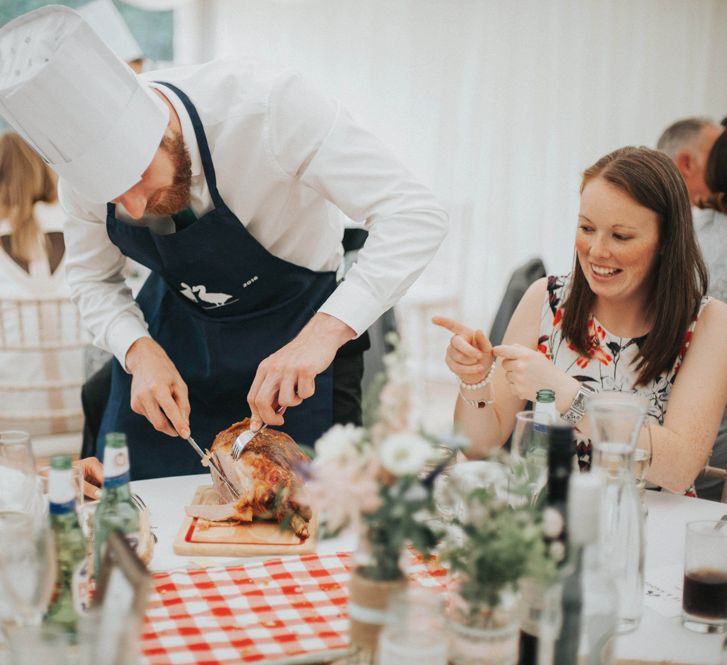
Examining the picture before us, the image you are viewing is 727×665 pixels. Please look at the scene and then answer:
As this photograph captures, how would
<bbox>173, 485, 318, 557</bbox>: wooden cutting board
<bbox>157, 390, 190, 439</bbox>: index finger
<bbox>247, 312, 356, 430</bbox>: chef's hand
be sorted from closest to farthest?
<bbox>173, 485, 318, 557</bbox>: wooden cutting board, <bbox>247, 312, 356, 430</bbox>: chef's hand, <bbox>157, 390, 190, 439</bbox>: index finger

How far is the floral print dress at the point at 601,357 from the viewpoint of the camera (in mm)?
1999

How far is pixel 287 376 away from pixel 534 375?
1.76 feet

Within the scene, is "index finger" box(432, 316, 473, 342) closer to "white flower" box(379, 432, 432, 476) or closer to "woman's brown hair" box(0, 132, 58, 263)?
"white flower" box(379, 432, 432, 476)

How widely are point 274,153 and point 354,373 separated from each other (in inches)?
23.5

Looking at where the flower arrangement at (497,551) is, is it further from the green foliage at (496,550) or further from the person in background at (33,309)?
the person in background at (33,309)

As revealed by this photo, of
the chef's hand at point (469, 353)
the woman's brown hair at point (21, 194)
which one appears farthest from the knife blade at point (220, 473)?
the woman's brown hair at point (21, 194)

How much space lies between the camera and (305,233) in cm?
204

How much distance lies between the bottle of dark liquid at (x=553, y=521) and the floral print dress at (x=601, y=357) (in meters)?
1.11

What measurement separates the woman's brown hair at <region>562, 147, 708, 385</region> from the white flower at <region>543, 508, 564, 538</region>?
115 centimetres

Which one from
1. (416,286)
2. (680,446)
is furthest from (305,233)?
(416,286)

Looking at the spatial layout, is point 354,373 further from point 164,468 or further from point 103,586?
point 103,586

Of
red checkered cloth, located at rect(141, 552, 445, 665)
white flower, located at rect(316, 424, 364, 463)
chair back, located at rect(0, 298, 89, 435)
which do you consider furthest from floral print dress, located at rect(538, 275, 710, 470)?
chair back, located at rect(0, 298, 89, 435)

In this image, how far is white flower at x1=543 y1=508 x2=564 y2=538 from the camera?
0.92 meters

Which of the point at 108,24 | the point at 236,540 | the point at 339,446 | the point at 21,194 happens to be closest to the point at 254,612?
the point at 236,540
